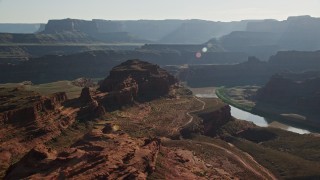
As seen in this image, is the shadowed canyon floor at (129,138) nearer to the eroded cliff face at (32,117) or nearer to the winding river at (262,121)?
Answer: the eroded cliff face at (32,117)

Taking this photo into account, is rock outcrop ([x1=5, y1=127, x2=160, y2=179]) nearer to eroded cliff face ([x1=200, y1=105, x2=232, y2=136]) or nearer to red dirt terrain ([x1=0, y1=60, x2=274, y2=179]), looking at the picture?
red dirt terrain ([x1=0, y1=60, x2=274, y2=179])

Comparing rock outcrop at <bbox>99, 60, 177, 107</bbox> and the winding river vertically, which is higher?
rock outcrop at <bbox>99, 60, 177, 107</bbox>

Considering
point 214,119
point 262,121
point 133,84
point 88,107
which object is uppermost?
point 88,107

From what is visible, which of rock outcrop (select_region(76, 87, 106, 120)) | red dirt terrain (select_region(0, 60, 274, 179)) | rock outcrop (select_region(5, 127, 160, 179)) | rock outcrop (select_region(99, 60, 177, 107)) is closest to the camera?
rock outcrop (select_region(5, 127, 160, 179))

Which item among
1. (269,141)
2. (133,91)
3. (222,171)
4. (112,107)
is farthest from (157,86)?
(222,171)

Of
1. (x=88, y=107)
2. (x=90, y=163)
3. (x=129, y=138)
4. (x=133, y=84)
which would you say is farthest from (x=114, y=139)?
(x=133, y=84)

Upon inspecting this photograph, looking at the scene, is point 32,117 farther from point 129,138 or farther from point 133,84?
point 133,84

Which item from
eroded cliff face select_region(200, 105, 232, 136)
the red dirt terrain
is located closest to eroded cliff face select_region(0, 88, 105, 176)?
the red dirt terrain

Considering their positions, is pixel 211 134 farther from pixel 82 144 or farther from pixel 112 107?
pixel 82 144

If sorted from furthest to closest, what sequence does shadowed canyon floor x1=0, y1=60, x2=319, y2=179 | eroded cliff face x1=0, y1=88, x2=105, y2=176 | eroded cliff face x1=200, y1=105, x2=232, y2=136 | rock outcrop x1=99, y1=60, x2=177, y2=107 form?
rock outcrop x1=99, y1=60, x2=177, y2=107
eroded cliff face x1=200, y1=105, x2=232, y2=136
eroded cliff face x1=0, y1=88, x2=105, y2=176
shadowed canyon floor x1=0, y1=60, x2=319, y2=179
